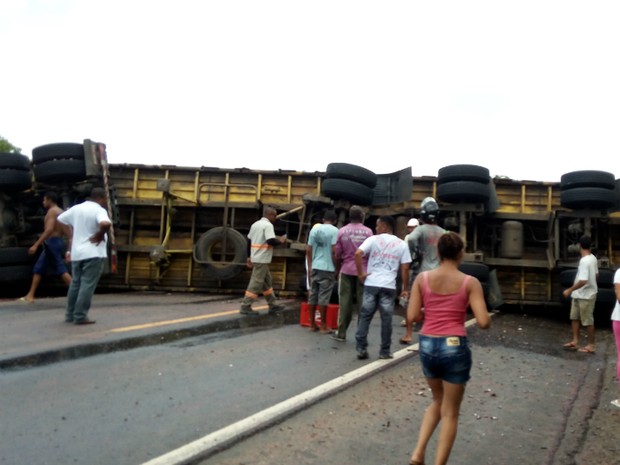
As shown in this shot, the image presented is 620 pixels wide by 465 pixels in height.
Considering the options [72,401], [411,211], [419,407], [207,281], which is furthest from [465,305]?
[207,281]

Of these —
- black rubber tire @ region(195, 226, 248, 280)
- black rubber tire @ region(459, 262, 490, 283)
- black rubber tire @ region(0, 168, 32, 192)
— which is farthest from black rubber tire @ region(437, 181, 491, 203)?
black rubber tire @ region(0, 168, 32, 192)

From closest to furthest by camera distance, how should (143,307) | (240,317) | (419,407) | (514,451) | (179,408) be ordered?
(514,451), (179,408), (419,407), (240,317), (143,307)

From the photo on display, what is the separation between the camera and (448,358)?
3256mm

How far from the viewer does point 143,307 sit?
8.79 meters

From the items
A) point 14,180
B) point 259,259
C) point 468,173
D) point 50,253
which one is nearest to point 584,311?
point 468,173

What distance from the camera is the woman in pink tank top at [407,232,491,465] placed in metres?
3.23

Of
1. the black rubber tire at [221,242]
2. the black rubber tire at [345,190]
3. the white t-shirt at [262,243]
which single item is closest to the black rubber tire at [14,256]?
the black rubber tire at [221,242]

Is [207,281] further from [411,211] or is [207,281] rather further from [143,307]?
[411,211]

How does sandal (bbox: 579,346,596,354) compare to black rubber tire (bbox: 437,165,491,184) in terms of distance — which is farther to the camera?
black rubber tire (bbox: 437,165,491,184)

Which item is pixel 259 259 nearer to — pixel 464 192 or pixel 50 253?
pixel 50 253

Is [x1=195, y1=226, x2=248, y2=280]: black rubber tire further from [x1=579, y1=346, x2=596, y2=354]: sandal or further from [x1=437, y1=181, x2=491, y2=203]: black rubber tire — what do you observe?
[x1=579, y1=346, x2=596, y2=354]: sandal

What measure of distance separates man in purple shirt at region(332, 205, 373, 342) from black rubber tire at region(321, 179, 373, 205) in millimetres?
3427

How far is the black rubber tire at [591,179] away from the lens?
984 cm

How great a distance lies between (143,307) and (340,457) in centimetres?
599
